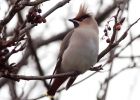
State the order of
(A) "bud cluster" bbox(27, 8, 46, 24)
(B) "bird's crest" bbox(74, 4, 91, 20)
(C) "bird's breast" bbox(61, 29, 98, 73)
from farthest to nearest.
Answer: (B) "bird's crest" bbox(74, 4, 91, 20), (C) "bird's breast" bbox(61, 29, 98, 73), (A) "bud cluster" bbox(27, 8, 46, 24)

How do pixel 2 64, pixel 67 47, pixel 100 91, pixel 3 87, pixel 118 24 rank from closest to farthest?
pixel 2 64 → pixel 118 24 → pixel 67 47 → pixel 100 91 → pixel 3 87

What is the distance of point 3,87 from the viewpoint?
562 cm

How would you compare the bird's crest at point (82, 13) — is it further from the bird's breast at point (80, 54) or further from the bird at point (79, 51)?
the bird's breast at point (80, 54)

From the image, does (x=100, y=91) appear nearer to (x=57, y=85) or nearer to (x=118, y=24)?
(x=57, y=85)

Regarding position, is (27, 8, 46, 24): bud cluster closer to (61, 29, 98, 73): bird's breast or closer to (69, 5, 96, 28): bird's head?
(61, 29, 98, 73): bird's breast

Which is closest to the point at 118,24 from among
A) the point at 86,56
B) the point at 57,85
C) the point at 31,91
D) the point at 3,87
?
the point at 86,56

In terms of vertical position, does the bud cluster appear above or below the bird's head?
above

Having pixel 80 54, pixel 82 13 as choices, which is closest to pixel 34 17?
pixel 80 54

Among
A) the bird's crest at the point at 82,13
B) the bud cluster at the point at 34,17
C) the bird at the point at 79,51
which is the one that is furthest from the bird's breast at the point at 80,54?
the bud cluster at the point at 34,17

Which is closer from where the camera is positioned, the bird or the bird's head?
the bird

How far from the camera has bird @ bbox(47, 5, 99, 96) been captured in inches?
141

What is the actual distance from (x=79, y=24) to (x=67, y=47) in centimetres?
33

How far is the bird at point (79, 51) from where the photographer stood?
357 cm

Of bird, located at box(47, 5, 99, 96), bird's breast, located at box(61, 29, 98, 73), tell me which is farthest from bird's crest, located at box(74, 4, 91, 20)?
bird's breast, located at box(61, 29, 98, 73)
